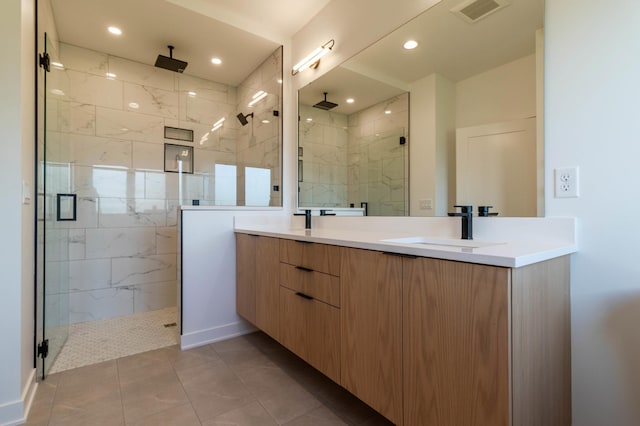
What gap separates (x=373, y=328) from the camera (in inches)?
49.9

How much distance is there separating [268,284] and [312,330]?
54cm

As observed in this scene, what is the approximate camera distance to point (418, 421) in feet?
3.58

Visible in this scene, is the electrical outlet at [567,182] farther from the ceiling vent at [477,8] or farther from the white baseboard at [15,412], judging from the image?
the white baseboard at [15,412]

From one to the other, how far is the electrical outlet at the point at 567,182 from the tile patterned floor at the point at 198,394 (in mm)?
1282

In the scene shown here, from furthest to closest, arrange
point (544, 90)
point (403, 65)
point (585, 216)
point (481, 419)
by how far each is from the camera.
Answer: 1. point (403, 65)
2. point (544, 90)
3. point (585, 216)
4. point (481, 419)

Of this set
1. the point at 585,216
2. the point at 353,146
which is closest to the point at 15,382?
the point at 353,146

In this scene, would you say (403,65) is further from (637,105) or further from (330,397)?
(330,397)

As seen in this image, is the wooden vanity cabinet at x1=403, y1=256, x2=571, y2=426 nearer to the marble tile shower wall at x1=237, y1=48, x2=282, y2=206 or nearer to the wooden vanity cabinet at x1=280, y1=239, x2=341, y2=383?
the wooden vanity cabinet at x1=280, y1=239, x2=341, y2=383

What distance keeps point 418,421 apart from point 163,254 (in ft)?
9.68

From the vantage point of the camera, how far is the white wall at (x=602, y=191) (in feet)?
3.61

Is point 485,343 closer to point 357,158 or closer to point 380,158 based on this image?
point 380,158

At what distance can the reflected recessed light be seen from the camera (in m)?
1.81

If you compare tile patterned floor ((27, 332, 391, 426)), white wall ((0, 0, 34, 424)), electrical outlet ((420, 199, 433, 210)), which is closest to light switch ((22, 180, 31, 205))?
white wall ((0, 0, 34, 424))

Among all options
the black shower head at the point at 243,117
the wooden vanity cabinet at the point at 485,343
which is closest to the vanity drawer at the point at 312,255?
the wooden vanity cabinet at the point at 485,343
